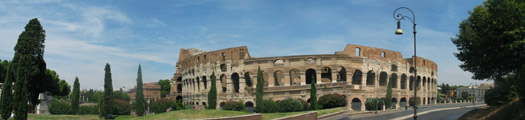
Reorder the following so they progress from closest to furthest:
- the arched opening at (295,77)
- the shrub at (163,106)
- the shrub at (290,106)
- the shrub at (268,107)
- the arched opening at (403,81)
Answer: the shrub at (290,106)
the shrub at (268,107)
the arched opening at (295,77)
the shrub at (163,106)
the arched opening at (403,81)

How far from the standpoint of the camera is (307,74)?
55.1 metres

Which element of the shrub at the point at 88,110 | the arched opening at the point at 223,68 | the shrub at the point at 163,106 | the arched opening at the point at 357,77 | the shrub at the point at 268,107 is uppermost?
the arched opening at the point at 223,68

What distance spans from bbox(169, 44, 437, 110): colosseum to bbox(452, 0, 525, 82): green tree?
69.1 ft

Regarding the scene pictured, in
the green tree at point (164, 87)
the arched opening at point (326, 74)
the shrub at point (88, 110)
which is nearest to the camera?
the arched opening at point (326, 74)

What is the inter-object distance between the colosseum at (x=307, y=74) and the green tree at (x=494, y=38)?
829 inches

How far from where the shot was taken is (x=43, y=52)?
3812 centimetres

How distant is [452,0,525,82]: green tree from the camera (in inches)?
858

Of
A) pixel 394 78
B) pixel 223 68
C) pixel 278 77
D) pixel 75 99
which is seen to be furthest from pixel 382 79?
pixel 75 99

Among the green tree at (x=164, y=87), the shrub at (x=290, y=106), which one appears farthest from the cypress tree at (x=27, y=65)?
the green tree at (x=164, y=87)

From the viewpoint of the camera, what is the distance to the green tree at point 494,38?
21.8 metres

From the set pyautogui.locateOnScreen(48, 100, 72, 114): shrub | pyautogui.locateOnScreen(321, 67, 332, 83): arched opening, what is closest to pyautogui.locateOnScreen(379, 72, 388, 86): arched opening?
pyautogui.locateOnScreen(321, 67, 332, 83): arched opening

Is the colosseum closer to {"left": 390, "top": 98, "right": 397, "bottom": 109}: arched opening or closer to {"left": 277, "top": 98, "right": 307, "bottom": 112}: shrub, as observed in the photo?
{"left": 390, "top": 98, "right": 397, "bottom": 109}: arched opening

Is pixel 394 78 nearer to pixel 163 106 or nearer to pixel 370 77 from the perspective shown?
pixel 370 77

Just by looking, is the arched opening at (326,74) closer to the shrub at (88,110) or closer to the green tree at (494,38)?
the green tree at (494,38)
